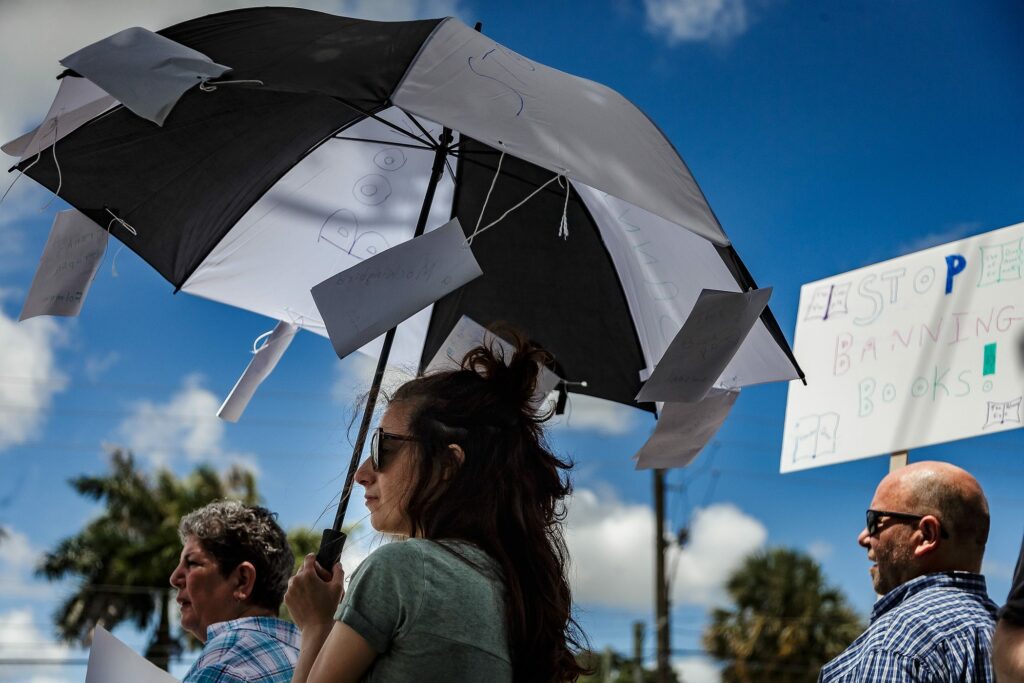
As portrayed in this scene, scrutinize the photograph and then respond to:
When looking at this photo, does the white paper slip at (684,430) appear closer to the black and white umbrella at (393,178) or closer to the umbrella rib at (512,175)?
the black and white umbrella at (393,178)

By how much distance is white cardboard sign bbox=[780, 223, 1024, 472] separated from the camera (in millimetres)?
3576

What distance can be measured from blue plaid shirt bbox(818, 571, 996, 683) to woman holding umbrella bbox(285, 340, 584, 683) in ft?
3.78

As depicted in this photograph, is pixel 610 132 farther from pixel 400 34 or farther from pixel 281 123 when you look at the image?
pixel 281 123

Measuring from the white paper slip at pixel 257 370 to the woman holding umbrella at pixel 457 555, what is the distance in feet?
5.36

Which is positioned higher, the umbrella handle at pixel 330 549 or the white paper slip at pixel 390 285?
the white paper slip at pixel 390 285

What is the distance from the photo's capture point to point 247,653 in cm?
268

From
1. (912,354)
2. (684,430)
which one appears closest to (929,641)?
(684,430)

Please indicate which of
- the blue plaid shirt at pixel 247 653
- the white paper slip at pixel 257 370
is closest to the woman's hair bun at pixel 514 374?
the blue plaid shirt at pixel 247 653

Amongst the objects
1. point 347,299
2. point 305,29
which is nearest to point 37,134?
point 305,29

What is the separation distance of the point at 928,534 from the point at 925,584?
0.15 meters

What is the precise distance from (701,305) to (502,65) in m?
0.71

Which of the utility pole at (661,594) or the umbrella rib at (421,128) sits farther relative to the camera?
the utility pole at (661,594)

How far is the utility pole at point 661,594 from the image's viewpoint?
18359mm

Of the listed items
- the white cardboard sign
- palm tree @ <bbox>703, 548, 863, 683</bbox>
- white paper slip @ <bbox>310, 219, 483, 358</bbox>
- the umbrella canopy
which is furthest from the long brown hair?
palm tree @ <bbox>703, 548, 863, 683</bbox>
